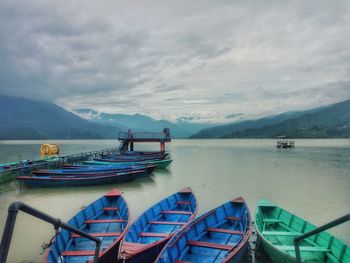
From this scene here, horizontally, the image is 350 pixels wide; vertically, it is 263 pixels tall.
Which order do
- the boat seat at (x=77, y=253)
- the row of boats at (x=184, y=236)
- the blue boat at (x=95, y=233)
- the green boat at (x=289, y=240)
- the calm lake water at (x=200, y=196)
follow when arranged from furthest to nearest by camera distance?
the calm lake water at (x=200, y=196)
the boat seat at (x=77, y=253)
the green boat at (x=289, y=240)
the blue boat at (x=95, y=233)
the row of boats at (x=184, y=236)

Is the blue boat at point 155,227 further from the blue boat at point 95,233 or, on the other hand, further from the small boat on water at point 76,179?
the small boat on water at point 76,179

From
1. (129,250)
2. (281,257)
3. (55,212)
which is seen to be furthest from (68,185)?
(281,257)

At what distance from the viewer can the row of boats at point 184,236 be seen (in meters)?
8.73

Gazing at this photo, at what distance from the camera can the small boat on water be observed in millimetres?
25750

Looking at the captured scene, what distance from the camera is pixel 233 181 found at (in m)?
33.0

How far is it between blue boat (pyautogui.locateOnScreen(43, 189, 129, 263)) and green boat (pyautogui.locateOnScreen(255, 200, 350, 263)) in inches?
209

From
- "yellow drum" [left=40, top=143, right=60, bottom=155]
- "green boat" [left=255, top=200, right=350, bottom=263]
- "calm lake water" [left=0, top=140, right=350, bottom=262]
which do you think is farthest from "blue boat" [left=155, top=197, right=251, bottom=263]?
"yellow drum" [left=40, top=143, right=60, bottom=155]

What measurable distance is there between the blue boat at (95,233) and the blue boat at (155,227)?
535 millimetres

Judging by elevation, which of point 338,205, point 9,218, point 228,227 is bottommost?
point 338,205

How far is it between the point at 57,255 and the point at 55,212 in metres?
11.5

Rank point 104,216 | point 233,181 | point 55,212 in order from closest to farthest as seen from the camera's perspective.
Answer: point 104,216
point 55,212
point 233,181

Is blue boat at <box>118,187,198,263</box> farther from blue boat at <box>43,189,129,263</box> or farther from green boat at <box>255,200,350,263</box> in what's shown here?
green boat at <box>255,200,350,263</box>

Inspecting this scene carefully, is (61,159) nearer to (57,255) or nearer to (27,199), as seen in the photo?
(27,199)

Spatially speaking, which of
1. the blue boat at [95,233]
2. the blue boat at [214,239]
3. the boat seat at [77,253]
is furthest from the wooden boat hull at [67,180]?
the boat seat at [77,253]
